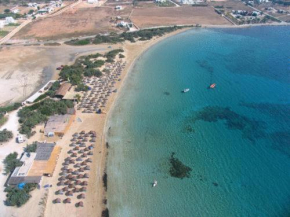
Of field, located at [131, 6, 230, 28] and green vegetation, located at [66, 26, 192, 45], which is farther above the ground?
field, located at [131, 6, 230, 28]

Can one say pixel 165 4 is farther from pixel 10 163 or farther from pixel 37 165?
pixel 10 163

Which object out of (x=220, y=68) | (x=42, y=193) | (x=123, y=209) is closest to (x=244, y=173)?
(x=123, y=209)

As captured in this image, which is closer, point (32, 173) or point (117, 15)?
point (32, 173)

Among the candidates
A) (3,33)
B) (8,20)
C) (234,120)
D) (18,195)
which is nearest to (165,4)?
(8,20)


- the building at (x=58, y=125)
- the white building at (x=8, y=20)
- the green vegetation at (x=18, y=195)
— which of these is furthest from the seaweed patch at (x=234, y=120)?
the white building at (x=8, y=20)

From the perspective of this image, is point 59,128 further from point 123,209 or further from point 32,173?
point 123,209

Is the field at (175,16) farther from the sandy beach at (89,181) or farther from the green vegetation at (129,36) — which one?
the sandy beach at (89,181)

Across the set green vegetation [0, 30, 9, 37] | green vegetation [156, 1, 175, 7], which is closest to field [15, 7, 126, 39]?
green vegetation [0, 30, 9, 37]

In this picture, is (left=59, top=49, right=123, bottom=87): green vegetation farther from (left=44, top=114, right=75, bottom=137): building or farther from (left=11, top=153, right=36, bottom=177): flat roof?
(left=11, top=153, right=36, bottom=177): flat roof
